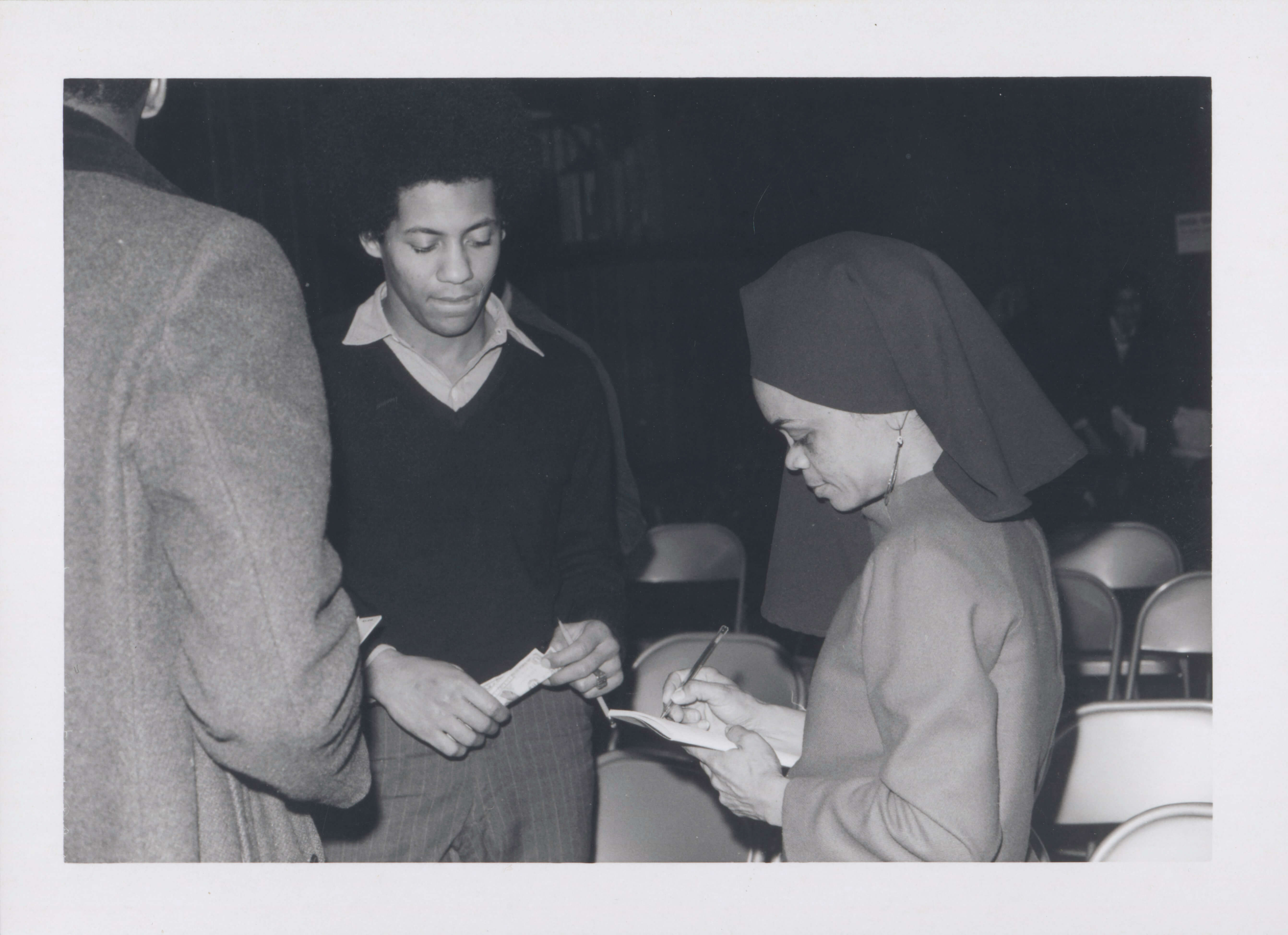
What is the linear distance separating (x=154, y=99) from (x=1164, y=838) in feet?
5.73

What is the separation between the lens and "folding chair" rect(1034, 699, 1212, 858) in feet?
6.16

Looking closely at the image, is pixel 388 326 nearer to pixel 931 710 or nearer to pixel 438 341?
pixel 438 341

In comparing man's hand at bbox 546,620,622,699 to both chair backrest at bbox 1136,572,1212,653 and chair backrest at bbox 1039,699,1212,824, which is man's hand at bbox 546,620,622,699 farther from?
chair backrest at bbox 1136,572,1212,653

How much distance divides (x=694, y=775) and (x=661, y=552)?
5.42 feet

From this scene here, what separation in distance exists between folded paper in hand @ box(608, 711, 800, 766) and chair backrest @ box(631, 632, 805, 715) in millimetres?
857

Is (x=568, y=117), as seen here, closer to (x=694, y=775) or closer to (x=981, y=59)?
(x=981, y=59)

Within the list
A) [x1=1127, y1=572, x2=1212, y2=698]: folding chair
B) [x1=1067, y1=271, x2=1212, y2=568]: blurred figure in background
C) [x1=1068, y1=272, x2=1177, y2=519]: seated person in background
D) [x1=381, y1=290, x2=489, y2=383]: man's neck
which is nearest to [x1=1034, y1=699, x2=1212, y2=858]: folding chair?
[x1=1067, y1=271, x2=1212, y2=568]: blurred figure in background

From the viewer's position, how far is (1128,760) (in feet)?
6.34

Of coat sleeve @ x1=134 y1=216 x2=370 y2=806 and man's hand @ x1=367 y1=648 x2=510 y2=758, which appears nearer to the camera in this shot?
coat sleeve @ x1=134 y1=216 x2=370 y2=806

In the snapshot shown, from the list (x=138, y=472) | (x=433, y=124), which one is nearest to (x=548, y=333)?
(x=433, y=124)

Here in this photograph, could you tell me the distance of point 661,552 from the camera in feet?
11.4

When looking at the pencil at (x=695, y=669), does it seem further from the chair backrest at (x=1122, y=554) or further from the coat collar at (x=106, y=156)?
the chair backrest at (x=1122, y=554)

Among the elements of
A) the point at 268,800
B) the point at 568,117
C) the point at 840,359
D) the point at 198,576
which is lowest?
the point at 268,800

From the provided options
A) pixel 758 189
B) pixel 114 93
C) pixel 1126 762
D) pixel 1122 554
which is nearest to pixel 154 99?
pixel 114 93
